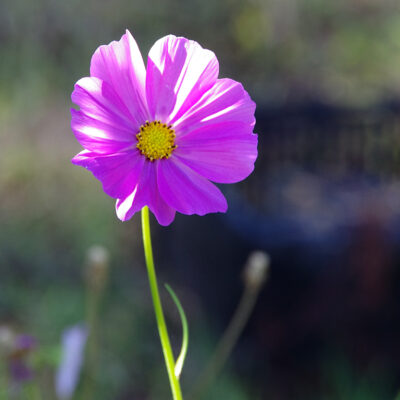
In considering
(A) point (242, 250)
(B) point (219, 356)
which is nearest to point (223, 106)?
(B) point (219, 356)

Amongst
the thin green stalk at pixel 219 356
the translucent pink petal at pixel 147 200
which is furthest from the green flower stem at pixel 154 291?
the thin green stalk at pixel 219 356

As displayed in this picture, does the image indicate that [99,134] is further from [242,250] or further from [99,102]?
[242,250]

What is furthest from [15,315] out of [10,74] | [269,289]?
[10,74]

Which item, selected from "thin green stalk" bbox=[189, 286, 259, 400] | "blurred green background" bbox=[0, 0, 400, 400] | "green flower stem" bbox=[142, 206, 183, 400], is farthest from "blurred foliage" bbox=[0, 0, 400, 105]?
"green flower stem" bbox=[142, 206, 183, 400]

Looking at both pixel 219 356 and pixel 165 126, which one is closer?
pixel 165 126

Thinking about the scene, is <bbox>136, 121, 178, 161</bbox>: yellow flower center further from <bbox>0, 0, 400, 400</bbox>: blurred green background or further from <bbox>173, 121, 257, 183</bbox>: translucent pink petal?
<bbox>0, 0, 400, 400</bbox>: blurred green background
